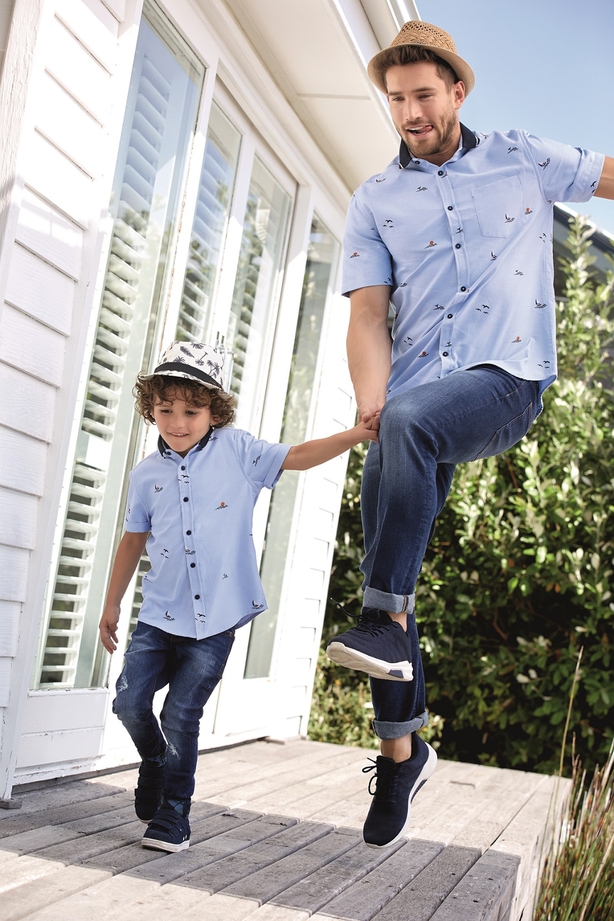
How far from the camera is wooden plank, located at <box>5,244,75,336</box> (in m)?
2.50

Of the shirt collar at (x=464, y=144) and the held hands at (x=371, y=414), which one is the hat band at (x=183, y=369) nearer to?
the held hands at (x=371, y=414)

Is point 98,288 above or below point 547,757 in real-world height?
above

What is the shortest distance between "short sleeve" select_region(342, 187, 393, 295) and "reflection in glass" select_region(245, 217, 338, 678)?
2462 millimetres

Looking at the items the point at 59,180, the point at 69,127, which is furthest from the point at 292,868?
the point at 69,127

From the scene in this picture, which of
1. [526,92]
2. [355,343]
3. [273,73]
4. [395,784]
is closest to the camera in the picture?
[395,784]

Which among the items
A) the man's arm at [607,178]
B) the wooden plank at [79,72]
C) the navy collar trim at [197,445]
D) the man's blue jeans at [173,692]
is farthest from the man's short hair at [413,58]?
the man's blue jeans at [173,692]

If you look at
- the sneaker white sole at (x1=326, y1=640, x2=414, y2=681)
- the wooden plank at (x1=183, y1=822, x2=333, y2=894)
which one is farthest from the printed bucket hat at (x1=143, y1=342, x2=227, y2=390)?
the wooden plank at (x1=183, y1=822, x2=333, y2=894)

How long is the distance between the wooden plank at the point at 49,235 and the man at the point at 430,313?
0.80 m

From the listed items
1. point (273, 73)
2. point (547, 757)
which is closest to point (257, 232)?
point (273, 73)

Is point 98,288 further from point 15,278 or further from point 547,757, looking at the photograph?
point 547,757

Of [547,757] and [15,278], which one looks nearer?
[15,278]

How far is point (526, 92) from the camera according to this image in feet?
57.6

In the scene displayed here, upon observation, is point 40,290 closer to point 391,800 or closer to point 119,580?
point 119,580

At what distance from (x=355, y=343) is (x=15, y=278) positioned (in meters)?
0.88
